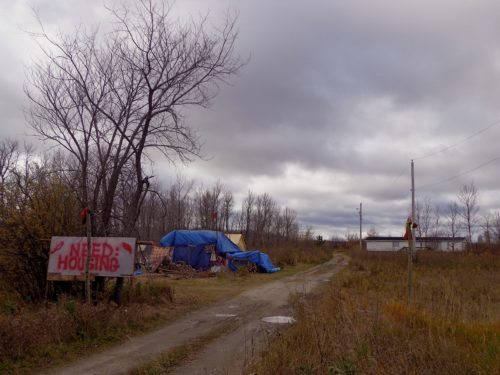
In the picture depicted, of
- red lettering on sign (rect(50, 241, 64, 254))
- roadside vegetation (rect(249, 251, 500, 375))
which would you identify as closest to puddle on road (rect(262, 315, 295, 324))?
roadside vegetation (rect(249, 251, 500, 375))

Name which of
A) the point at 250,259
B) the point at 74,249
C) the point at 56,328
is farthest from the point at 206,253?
the point at 56,328

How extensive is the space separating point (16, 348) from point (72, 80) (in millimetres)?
8436

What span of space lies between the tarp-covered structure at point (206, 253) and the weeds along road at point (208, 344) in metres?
14.8

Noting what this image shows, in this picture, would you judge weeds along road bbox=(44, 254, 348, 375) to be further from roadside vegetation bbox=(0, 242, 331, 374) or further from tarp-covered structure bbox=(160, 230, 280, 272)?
tarp-covered structure bbox=(160, 230, 280, 272)

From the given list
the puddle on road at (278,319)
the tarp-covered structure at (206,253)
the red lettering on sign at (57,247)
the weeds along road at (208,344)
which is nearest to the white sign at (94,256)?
the red lettering on sign at (57,247)

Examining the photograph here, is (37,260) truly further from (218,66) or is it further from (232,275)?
(232,275)

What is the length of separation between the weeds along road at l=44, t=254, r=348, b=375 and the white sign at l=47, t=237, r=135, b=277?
197 centimetres

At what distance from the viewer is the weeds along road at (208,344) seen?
6.93 meters

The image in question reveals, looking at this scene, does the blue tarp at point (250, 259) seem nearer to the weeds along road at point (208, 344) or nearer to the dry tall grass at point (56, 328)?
the weeds along road at point (208, 344)

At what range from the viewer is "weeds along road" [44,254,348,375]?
6.93m

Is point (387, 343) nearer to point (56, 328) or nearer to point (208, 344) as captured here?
point (208, 344)

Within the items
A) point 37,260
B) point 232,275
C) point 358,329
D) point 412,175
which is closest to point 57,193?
point 37,260

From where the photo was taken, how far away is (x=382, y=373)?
511 cm

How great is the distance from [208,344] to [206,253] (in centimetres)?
2102
